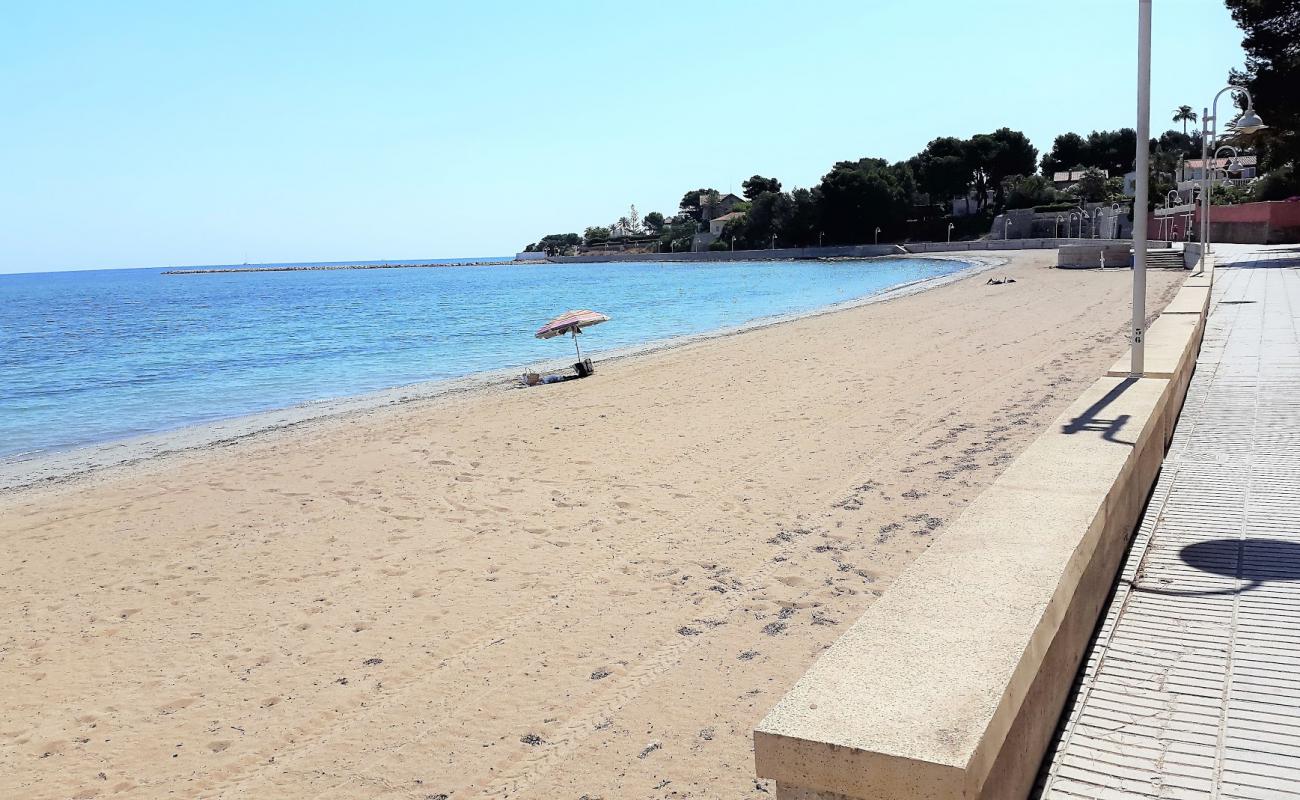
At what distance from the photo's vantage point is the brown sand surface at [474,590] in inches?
157

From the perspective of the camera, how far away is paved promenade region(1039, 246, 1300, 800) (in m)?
2.61

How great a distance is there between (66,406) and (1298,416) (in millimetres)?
21146

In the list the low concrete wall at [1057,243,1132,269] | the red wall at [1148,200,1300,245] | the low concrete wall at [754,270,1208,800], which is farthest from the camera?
the low concrete wall at [1057,243,1132,269]

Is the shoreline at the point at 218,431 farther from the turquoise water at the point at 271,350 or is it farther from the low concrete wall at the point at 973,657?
the low concrete wall at the point at 973,657

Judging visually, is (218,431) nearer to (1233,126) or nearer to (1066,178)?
(1233,126)

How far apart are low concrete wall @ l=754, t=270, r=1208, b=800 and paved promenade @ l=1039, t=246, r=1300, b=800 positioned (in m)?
0.13

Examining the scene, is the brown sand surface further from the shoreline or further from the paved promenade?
the paved promenade

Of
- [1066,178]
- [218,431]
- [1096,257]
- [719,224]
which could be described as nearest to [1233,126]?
[218,431]

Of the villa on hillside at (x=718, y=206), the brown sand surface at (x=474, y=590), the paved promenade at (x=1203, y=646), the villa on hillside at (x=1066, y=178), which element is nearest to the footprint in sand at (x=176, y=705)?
the brown sand surface at (x=474, y=590)

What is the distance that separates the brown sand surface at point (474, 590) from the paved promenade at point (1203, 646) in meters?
1.28

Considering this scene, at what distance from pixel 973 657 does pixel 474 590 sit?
408 cm

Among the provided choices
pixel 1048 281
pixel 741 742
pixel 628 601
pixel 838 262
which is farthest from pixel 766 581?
pixel 838 262

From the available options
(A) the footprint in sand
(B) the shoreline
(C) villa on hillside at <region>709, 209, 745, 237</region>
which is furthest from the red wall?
(C) villa on hillside at <region>709, 209, 745, 237</region>

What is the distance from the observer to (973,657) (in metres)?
2.28
